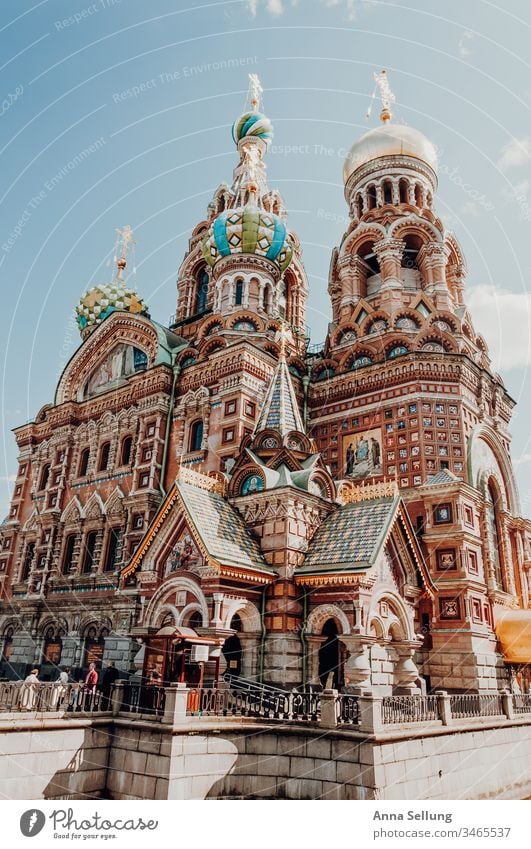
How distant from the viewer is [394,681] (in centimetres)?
1484

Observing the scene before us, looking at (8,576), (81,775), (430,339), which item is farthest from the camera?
(8,576)

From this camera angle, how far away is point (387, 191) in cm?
3048

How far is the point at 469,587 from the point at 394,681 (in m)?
4.67

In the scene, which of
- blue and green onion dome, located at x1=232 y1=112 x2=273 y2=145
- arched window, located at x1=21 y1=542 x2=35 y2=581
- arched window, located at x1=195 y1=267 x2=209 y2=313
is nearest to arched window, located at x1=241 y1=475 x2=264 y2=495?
arched window, located at x1=21 y1=542 x2=35 y2=581

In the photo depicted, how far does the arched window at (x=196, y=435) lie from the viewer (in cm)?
2331

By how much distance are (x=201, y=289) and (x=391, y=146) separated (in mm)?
11781

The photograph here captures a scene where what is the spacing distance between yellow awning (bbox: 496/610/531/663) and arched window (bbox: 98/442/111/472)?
16.0 meters

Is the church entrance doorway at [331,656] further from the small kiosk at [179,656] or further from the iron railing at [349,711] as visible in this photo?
the iron railing at [349,711]

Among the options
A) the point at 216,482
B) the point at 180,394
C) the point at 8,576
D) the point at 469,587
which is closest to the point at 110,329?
the point at 180,394

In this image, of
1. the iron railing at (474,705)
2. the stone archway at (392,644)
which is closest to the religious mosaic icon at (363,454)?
the stone archway at (392,644)

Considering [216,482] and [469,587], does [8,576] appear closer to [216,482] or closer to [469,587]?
[216,482]

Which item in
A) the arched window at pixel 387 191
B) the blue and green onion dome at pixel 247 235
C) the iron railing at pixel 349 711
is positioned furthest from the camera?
the arched window at pixel 387 191

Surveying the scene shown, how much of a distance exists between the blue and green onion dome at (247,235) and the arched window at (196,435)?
8927mm

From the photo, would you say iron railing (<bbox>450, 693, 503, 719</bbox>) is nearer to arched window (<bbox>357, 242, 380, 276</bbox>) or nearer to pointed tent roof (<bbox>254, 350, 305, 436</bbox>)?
pointed tent roof (<bbox>254, 350, 305, 436</bbox>)
